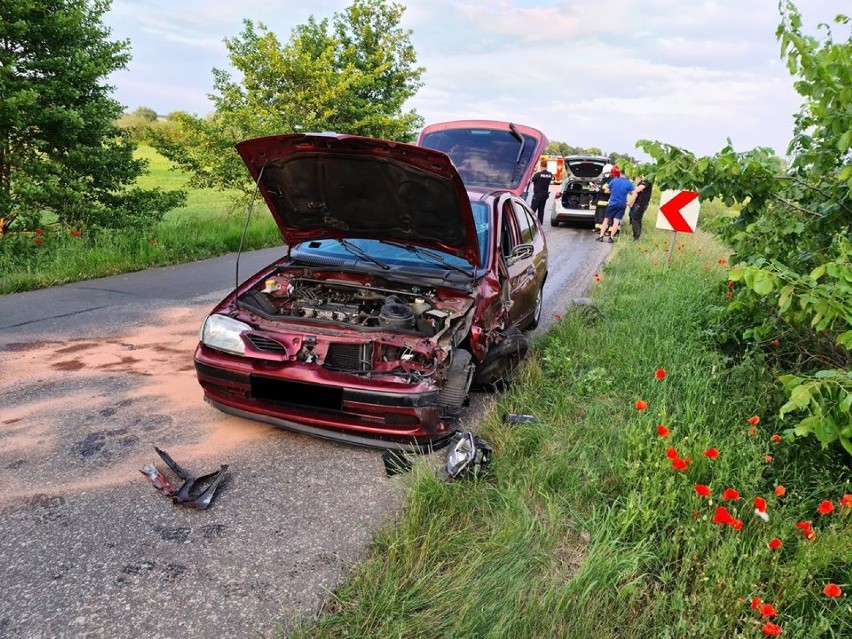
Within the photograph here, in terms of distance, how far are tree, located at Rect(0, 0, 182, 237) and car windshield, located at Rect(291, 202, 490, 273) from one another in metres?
5.26

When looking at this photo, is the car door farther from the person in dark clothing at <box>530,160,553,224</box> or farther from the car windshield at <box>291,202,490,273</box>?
the person in dark clothing at <box>530,160,553,224</box>

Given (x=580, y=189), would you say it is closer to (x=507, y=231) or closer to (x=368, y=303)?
(x=507, y=231)

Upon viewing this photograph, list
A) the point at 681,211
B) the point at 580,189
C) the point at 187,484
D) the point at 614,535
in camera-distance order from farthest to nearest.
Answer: the point at 580,189 < the point at 681,211 < the point at 187,484 < the point at 614,535

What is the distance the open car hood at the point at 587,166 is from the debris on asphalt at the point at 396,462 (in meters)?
15.0

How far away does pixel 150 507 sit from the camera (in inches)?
119

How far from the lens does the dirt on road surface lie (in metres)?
2.35

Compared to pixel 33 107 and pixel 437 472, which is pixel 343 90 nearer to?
pixel 33 107

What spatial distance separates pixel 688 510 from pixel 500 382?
6.93ft

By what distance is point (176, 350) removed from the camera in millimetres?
5383

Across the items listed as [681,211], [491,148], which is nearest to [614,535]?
[491,148]

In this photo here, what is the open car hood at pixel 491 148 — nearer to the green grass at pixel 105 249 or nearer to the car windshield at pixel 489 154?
the car windshield at pixel 489 154

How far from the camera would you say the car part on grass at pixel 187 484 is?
3.04m

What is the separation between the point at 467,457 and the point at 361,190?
82.1 inches

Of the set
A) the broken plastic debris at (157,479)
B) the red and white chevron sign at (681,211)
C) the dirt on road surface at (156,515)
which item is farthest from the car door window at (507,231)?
the red and white chevron sign at (681,211)
